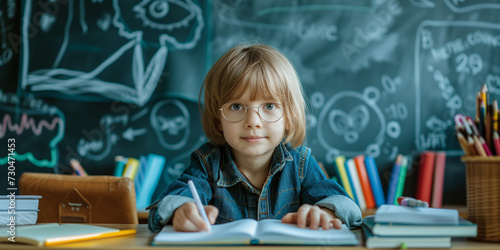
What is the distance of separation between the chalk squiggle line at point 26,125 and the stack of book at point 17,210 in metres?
1.86

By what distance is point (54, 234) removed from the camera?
897 mm

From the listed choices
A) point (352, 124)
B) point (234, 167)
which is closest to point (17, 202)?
point (234, 167)

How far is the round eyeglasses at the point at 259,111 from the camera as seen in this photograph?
3.99 ft

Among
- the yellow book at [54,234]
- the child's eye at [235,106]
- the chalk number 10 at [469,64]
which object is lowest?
the yellow book at [54,234]

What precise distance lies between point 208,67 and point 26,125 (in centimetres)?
118

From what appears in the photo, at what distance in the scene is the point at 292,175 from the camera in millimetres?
1335

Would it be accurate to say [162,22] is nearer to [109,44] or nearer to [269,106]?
[109,44]

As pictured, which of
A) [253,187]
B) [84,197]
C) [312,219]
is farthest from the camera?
[84,197]

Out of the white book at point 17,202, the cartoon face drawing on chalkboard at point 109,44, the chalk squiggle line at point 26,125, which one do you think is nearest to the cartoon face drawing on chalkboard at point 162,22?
the cartoon face drawing on chalkboard at point 109,44

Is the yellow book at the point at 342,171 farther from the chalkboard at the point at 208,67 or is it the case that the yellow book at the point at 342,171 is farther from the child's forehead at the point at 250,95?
the child's forehead at the point at 250,95

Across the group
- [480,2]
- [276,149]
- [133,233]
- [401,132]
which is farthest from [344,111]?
[133,233]

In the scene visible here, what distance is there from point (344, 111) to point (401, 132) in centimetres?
37

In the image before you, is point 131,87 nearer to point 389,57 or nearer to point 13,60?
point 13,60

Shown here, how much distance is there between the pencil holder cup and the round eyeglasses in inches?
18.5
